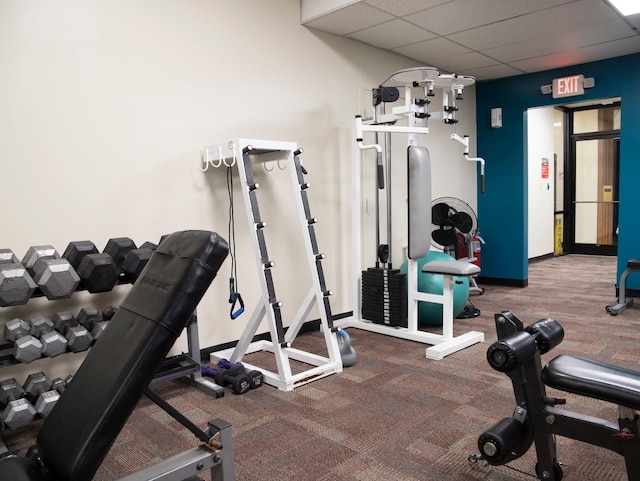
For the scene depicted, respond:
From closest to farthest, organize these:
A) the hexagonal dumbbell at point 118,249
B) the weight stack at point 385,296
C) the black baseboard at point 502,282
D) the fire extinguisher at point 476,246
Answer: the hexagonal dumbbell at point 118,249 < the weight stack at point 385,296 < the fire extinguisher at point 476,246 < the black baseboard at point 502,282

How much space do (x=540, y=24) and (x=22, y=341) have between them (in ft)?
13.5

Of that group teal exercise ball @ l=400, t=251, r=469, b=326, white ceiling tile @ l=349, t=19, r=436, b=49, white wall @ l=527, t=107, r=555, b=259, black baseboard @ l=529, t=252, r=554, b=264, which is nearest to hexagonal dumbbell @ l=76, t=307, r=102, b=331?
teal exercise ball @ l=400, t=251, r=469, b=326

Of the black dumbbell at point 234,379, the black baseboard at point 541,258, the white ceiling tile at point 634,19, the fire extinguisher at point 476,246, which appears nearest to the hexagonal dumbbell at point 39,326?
the black dumbbell at point 234,379

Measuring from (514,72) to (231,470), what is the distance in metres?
5.26

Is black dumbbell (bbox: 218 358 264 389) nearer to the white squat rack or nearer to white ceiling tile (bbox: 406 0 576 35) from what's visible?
the white squat rack

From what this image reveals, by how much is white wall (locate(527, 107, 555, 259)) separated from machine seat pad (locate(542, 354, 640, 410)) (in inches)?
242

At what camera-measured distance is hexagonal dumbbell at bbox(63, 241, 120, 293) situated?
7.26 feet

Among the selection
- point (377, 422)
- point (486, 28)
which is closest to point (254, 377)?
point (377, 422)

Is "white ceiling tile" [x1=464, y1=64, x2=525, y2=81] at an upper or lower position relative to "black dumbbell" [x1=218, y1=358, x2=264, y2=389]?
upper

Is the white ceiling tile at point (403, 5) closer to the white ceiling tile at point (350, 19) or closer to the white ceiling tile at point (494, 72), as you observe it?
the white ceiling tile at point (350, 19)

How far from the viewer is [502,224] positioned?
5633 mm

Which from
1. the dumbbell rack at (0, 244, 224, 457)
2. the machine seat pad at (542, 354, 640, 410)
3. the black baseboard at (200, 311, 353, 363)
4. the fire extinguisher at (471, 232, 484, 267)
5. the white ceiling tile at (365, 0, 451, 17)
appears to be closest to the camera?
the machine seat pad at (542, 354, 640, 410)

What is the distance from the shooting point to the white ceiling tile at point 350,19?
3482 mm

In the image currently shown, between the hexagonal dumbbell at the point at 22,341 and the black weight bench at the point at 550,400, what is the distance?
6.11ft
